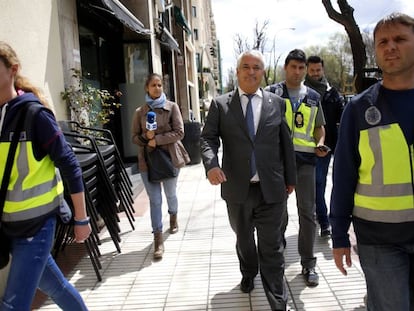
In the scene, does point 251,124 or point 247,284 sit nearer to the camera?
point 251,124

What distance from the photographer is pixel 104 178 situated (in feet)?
14.8

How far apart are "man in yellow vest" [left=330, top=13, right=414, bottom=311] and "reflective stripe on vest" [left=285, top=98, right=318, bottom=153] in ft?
5.77

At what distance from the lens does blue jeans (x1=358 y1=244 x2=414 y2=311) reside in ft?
6.29

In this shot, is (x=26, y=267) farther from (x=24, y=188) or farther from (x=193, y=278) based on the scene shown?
(x=193, y=278)

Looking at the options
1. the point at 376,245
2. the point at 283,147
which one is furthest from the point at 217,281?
the point at 376,245

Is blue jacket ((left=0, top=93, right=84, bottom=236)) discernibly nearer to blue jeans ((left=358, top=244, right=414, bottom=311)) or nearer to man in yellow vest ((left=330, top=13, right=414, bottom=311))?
man in yellow vest ((left=330, top=13, right=414, bottom=311))

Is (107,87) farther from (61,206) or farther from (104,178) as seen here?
(61,206)

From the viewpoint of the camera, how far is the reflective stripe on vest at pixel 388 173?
6.21ft

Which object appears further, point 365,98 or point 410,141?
point 365,98

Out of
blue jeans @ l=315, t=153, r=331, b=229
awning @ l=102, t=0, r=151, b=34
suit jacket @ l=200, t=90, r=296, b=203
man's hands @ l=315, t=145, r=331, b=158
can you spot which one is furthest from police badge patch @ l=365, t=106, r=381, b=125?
awning @ l=102, t=0, r=151, b=34

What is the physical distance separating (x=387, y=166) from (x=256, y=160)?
1305mm

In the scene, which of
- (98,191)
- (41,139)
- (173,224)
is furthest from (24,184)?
(173,224)

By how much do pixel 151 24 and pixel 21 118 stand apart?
29.5ft

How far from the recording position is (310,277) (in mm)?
3734
